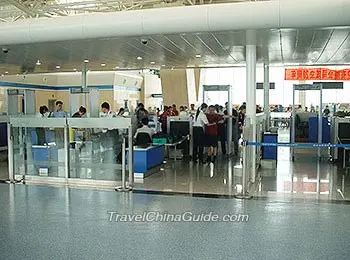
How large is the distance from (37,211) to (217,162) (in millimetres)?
5577

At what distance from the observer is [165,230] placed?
4.82 m

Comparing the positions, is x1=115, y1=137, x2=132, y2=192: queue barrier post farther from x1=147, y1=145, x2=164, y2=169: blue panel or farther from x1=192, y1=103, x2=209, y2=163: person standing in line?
x1=192, y1=103, x2=209, y2=163: person standing in line

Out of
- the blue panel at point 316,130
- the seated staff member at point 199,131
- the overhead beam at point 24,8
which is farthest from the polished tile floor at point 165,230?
the overhead beam at point 24,8

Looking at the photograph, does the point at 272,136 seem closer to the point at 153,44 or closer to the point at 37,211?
the point at 153,44

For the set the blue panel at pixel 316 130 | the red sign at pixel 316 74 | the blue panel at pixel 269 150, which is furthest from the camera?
the red sign at pixel 316 74

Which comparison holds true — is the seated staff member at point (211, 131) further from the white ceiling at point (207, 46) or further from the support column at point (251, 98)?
the support column at point (251, 98)

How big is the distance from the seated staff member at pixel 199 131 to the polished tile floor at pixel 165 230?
3982mm

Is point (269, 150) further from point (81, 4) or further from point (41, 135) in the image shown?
point (81, 4)

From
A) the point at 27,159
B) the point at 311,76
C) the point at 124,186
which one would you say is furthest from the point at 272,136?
the point at 311,76

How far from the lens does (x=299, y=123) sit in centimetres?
1392

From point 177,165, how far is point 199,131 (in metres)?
1.11

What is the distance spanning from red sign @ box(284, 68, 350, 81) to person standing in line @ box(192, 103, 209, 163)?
1169 centimetres

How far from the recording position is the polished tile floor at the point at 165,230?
4.08 meters

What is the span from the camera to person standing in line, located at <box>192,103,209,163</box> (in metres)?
10.2
